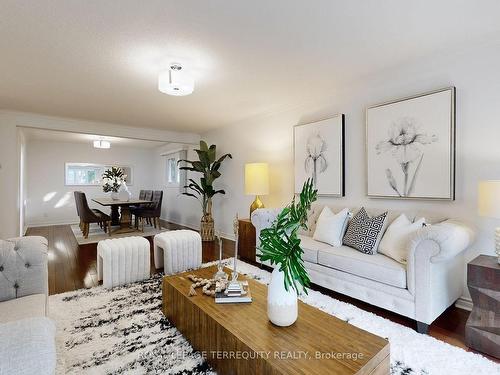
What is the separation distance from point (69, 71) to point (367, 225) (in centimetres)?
345

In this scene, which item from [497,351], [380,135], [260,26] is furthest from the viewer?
[380,135]

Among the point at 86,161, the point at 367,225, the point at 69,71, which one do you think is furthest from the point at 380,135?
the point at 86,161

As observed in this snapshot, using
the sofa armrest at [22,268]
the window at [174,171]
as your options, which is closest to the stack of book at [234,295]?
the sofa armrest at [22,268]

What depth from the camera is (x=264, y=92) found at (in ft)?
11.4

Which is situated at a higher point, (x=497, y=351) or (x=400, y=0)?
(x=400, y=0)

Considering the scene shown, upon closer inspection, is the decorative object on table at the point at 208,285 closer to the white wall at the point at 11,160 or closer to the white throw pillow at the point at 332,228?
the white throw pillow at the point at 332,228

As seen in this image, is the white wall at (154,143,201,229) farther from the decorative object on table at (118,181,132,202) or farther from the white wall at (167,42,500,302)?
the white wall at (167,42,500,302)

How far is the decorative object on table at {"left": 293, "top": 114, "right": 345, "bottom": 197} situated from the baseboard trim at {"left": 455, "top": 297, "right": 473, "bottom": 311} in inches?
59.7

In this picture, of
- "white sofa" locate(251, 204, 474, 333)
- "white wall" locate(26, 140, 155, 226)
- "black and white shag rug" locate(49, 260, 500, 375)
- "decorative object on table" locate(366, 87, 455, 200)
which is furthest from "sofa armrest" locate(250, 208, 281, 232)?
"white wall" locate(26, 140, 155, 226)

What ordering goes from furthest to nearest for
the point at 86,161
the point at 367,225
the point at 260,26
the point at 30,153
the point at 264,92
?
1. the point at 86,161
2. the point at 30,153
3. the point at 264,92
4. the point at 367,225
5. the point at 260,26

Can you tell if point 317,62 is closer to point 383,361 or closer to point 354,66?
point 354,66

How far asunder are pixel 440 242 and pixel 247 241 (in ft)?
7.95

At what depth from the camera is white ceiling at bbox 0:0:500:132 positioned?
5.92ft

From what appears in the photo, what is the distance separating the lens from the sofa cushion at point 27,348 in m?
0.88
